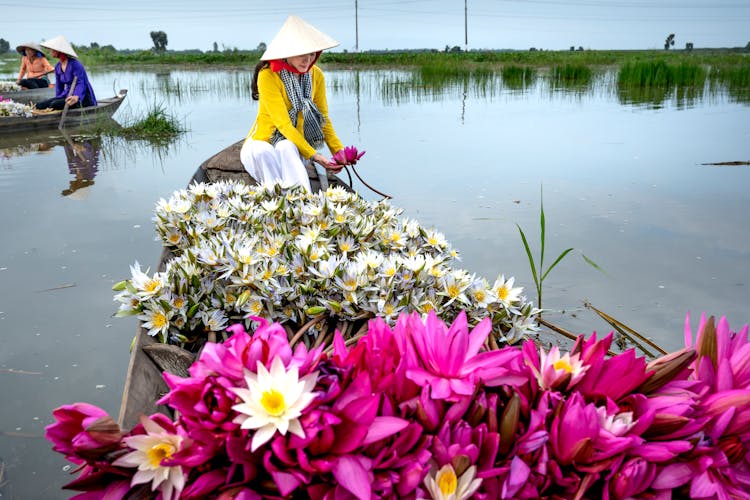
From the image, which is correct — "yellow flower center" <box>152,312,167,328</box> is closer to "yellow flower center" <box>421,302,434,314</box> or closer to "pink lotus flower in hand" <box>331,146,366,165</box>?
"yellow flower center" <box>421,302,434,314</box>

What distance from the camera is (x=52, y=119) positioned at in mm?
9258

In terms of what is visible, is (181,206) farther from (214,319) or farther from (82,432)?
(82,432)

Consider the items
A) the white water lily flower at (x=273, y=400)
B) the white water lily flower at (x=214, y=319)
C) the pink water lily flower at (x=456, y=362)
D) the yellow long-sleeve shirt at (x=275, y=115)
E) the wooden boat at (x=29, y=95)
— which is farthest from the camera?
the wooden boat at (x=29, y=95)

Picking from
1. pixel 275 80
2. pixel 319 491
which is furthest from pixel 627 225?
pixel 319 491

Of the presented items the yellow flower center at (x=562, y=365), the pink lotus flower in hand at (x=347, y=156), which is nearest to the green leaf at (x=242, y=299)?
the yellow flower center at (x=562, y=365)

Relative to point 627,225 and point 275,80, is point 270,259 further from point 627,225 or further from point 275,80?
point 627,225

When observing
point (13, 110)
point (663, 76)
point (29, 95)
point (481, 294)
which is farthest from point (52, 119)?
point (663, 76)

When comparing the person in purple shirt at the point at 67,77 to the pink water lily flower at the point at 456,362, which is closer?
the pink water lily flower at the point at 456,362

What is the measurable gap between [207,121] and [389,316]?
995 cm

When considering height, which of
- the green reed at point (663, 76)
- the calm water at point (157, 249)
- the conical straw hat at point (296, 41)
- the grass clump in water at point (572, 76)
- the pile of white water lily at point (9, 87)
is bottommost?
the calm water at point (157, 249)

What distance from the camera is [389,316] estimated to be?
1604 mm

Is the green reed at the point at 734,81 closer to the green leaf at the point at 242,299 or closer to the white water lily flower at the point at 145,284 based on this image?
the green leaf at the point at 242,299

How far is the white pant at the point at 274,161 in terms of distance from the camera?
403 cm

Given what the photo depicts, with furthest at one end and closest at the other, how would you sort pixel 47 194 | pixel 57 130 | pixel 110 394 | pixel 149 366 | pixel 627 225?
pixel 57 130 < pixel 47 194 < pixel 627 225 < pixel 110 394 < pixel 149 366
